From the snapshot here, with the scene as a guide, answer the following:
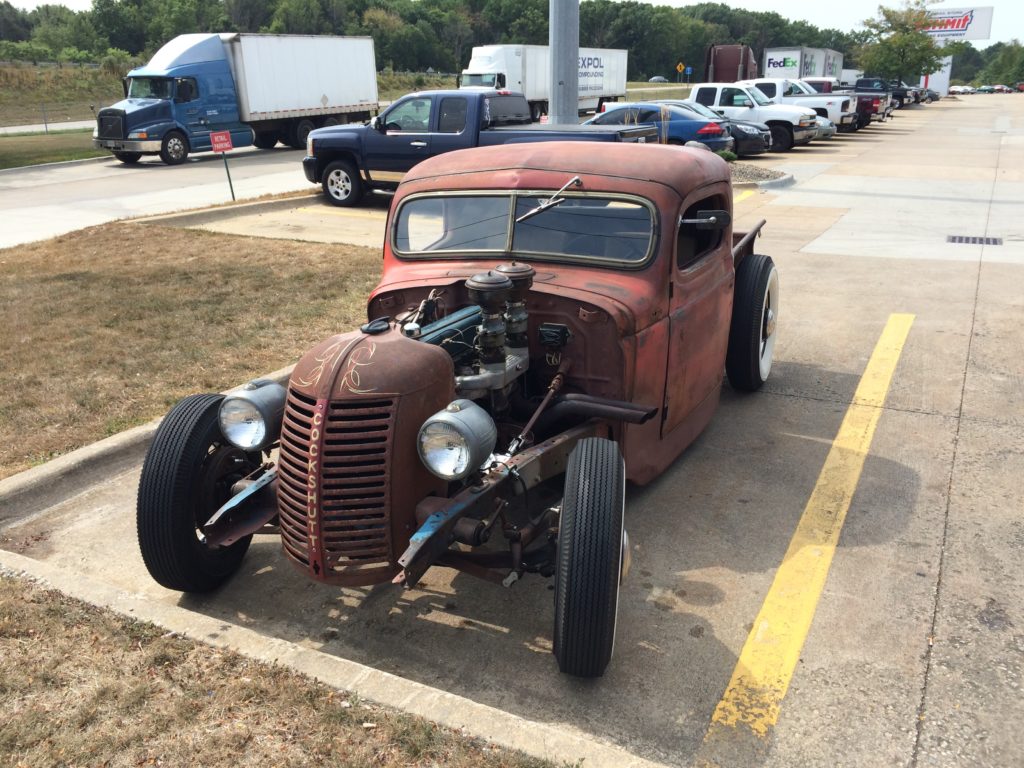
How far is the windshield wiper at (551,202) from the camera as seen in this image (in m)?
4.37

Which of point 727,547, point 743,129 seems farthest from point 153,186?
point 727,547

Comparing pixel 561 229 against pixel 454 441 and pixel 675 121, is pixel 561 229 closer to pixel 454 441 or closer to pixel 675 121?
pixel 454 441

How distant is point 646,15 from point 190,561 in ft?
434

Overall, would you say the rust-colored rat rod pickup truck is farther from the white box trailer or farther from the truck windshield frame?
the white box trailer

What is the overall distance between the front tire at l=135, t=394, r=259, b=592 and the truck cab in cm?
2009

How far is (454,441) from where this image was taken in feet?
10.3

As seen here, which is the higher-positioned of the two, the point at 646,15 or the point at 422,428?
the point at 646,15

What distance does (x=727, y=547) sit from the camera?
423cm

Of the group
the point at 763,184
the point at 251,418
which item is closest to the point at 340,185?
the point at 763,184

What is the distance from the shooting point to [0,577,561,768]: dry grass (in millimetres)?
2795

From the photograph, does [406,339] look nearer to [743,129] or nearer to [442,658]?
[442,658]

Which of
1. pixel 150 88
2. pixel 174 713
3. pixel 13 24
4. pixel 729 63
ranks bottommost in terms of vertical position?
pixel 174 713

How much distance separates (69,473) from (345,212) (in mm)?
9868

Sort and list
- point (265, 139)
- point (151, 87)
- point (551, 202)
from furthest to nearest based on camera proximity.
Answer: point (265, 139)
point (151, 87)
point (551, 202)
